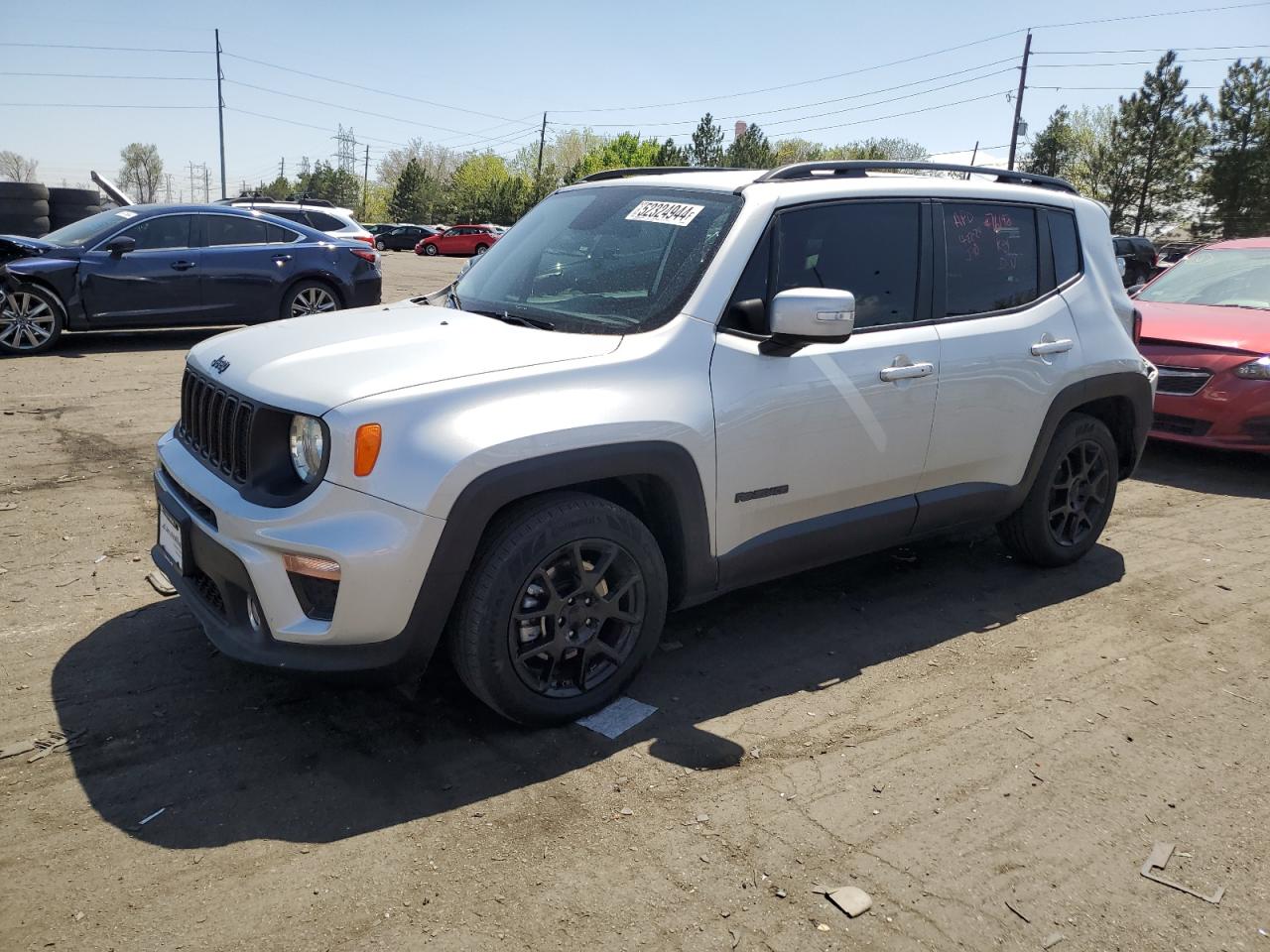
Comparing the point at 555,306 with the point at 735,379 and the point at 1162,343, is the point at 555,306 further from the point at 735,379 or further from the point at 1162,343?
the point at 1162,343

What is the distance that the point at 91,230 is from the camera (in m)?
10.4

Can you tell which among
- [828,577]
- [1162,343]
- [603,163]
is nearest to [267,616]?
[828,577]

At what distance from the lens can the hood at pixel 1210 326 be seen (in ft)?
23.8

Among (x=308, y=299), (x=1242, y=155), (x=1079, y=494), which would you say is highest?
(x=1242, y=155)

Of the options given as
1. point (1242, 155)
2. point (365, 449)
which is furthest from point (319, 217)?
point (1242, 155)

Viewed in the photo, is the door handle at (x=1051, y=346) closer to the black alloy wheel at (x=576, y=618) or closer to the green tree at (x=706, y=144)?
the black alloy wheel at (x=576, y=618)

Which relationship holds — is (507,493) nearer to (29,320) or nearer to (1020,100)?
(29,320)

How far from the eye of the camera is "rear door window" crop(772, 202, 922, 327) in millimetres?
3824

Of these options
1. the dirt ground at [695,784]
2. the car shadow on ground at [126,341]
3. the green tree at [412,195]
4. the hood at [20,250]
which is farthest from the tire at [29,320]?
the green tree at [412,195]

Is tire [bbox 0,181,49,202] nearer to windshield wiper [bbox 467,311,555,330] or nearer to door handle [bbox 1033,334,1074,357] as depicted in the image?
windshield wiper [bbox 467,311,555,330]

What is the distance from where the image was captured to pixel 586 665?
3426 millimetres

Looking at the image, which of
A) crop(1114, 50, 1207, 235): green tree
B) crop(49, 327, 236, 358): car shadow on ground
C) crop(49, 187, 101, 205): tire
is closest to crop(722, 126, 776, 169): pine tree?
crop(1114, 50, 1207, 235): green tree

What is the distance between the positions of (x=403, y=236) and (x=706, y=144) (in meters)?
Answer: 30.5

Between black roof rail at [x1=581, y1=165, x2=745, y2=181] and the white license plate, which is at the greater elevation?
black roof rail at [x1=581, y1=165, x2=745, y2=181]
